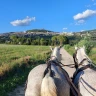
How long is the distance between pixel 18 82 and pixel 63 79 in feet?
32.1

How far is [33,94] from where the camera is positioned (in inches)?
149

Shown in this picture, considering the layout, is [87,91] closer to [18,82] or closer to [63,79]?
[63,79]

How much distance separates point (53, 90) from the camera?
341 centimetres

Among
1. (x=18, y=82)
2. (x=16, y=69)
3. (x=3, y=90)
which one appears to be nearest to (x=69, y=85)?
(x=3, y=90)

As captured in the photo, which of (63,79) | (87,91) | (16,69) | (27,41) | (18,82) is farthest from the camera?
(27,41)

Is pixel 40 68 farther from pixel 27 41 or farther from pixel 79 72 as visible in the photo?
pixel 27 41

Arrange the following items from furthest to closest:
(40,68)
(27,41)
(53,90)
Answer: (27,41) → (40,68) → (53,90)

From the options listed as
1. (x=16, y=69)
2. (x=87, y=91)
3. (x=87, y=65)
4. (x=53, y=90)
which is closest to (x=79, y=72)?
(x=87, y=65)

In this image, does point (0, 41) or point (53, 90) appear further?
point (0, 41)

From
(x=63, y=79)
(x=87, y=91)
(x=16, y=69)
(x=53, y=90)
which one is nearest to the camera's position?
(x=53, y=90)

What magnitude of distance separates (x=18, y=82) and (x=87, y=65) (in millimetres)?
9241

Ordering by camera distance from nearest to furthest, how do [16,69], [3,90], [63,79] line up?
1. [63,79]
2. [3,90]
3. [16,69]

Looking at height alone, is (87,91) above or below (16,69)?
above

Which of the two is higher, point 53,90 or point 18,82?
point 53,90
